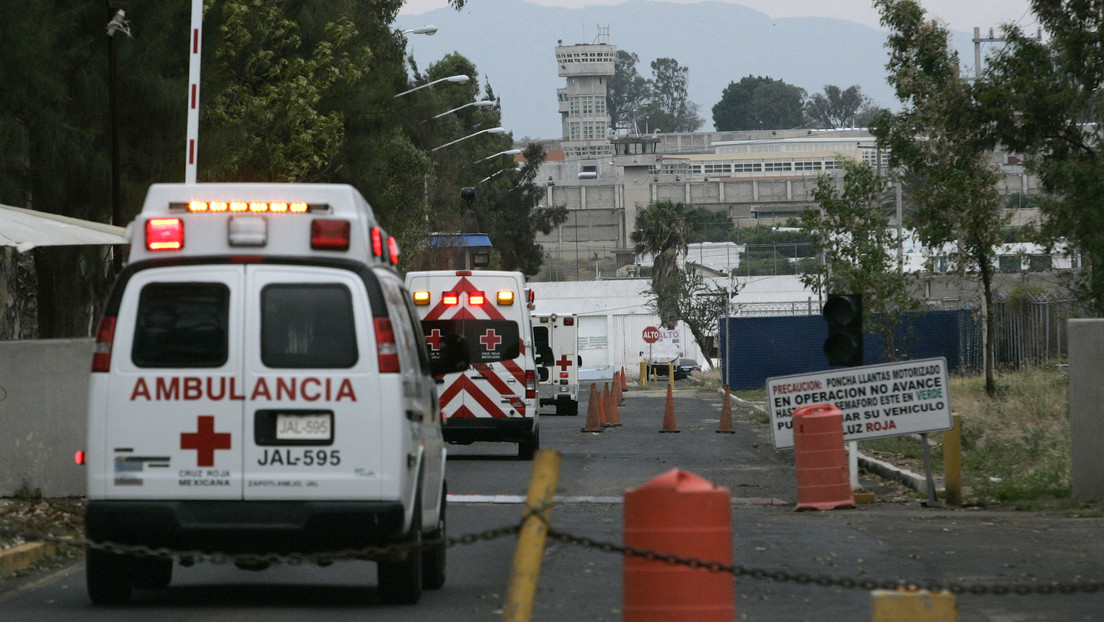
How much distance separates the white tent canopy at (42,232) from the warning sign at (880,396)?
301 inches

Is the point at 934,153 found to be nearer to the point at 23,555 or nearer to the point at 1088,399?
the point at 1088,399

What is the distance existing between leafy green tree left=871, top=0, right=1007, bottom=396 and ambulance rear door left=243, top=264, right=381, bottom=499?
795 inches

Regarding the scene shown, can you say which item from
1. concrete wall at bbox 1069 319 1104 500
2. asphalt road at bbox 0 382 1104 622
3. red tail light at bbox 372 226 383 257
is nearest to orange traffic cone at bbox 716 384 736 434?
asphalt road at bbox 0 382 1104 622

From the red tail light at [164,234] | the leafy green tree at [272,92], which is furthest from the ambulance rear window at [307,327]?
the leafy green tree at [272,92]

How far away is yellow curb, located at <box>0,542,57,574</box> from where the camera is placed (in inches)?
420

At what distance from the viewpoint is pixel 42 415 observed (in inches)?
564

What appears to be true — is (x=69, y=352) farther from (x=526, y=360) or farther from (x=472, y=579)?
(x=526, y=360)

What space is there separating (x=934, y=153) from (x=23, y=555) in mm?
21881

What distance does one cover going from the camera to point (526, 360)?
2170 centimetres

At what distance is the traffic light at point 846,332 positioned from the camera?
17.2 metres

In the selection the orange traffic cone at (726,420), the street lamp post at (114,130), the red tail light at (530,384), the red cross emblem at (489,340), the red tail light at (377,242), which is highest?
the street lamp post at (114,130)

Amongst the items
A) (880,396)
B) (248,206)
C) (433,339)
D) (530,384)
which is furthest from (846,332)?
(248,206)

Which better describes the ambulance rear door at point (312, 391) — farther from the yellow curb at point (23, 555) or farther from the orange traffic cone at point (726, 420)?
the orange traffic cone at point (726, 420)

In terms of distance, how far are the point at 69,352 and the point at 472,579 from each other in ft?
19.4
